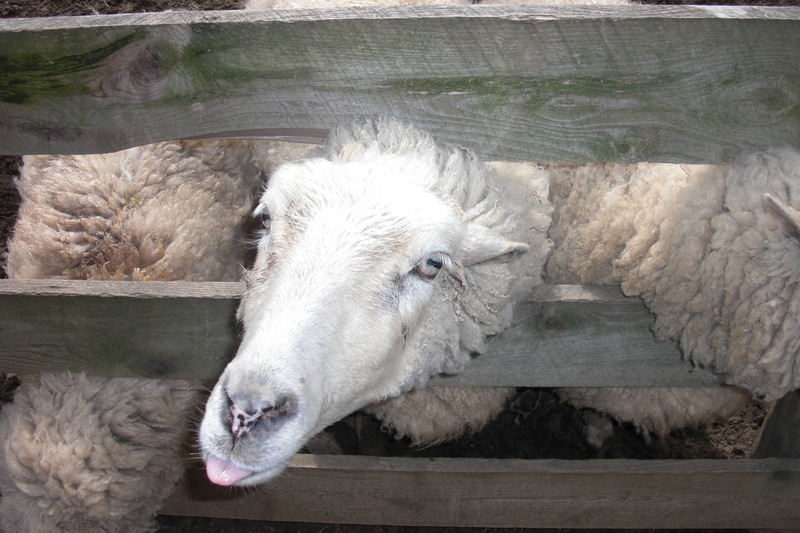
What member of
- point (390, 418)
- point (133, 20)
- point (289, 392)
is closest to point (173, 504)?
point (390, 418)

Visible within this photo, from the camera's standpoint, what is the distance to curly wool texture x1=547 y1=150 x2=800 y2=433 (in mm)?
1709

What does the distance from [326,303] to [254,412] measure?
349 mm

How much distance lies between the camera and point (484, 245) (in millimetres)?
1797

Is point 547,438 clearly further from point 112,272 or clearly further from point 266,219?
point 112,272

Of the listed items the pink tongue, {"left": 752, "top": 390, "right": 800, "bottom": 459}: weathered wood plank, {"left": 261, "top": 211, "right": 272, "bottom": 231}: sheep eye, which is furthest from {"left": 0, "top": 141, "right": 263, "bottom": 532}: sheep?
{"left": 752, "top": 390, "right": 800, "bottom": 459}: weathered wood plank

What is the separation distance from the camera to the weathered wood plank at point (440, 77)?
58.1 inches

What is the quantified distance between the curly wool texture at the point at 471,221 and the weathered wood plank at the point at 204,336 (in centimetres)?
11

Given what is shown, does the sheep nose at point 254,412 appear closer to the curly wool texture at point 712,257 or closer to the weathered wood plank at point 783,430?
the curly wool texture at point 712,257

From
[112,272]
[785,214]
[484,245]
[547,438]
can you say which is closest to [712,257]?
[785,214]

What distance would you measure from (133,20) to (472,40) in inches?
35.8

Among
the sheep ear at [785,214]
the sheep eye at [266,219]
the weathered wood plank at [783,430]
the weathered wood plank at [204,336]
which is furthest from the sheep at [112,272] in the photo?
the weathered wood plank at [783,430]

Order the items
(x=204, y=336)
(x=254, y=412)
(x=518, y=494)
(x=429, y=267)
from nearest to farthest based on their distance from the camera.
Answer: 1. (x=254, y=412)
2. (x=429, y=267)
3. (x=204, y=336)
4. (x=518, y=494)

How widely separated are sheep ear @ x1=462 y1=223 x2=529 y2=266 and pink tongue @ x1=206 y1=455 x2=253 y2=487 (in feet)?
3.00

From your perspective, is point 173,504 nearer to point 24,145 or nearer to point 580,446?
point 24,145
